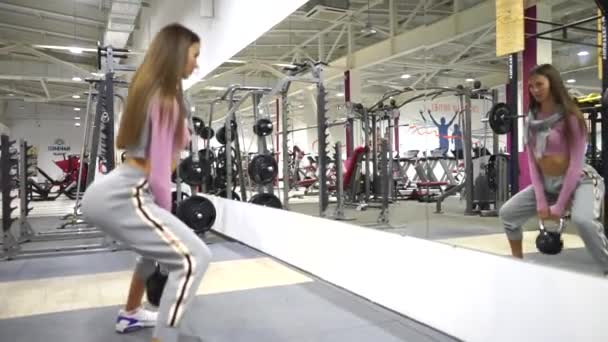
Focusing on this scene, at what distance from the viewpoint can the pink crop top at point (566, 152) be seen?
1.81 meters

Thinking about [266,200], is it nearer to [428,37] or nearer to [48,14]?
[428,37]

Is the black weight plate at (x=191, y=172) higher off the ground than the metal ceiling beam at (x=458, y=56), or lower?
lower

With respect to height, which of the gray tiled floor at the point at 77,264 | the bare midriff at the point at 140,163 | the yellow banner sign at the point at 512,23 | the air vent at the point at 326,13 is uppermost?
the air vent at the point at 326,13

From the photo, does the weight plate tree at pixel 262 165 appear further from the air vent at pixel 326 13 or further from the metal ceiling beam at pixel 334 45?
the air vent at pixel 326 13

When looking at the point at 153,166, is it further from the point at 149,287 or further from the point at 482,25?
the point at 482,25

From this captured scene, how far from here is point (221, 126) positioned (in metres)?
6.27

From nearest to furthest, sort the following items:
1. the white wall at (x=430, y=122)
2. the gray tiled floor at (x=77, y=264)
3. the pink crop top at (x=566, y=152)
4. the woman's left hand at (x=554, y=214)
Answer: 1. the pink crop top at (x=566, y=152)
2. the woman's left hand at (x=554, y=214)
3. the white wall at (x=430, y=122)
4. the gray tiled floor at (x=77, y=264)

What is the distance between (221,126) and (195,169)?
100cm

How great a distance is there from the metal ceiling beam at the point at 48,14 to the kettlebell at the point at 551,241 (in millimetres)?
9169

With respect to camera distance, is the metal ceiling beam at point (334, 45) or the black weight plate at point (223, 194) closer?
the metal ceiling beam at point (334, 45)

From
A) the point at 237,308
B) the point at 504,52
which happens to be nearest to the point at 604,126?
the point at 504,52

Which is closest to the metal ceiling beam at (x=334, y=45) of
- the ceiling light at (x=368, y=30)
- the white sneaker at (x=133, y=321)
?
the ceiling light at (x=368, y=30)

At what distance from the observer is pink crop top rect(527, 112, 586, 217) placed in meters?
1.81

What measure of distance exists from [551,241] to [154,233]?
5.04 ft
